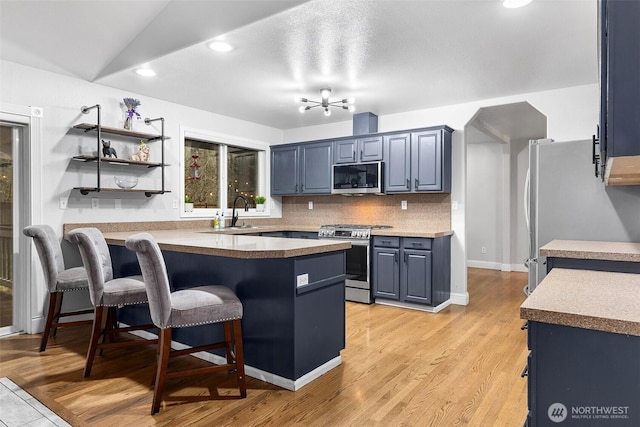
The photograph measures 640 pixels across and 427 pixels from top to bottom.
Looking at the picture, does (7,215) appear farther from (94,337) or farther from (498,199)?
(498,199)

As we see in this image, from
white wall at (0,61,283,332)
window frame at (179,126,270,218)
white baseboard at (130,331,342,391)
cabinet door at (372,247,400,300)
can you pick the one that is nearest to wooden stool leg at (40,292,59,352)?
white wall at (0,61,283,332)

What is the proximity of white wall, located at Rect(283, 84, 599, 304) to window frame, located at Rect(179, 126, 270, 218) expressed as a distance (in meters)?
0.83

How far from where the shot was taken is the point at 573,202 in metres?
3.03

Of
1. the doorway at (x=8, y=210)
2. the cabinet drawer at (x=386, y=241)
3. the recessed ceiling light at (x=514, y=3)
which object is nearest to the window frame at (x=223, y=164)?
the doorway at (x=8, y=210)

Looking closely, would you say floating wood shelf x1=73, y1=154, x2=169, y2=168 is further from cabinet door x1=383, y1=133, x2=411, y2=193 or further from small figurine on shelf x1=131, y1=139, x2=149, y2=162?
cabinet door x1=383, y1=133, x2=411, y2=193

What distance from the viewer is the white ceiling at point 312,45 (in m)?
2.55

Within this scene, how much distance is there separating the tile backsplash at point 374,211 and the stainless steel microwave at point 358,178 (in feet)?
1.43

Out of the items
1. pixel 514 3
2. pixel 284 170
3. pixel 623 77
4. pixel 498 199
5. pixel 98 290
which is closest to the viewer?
pixel 623 77

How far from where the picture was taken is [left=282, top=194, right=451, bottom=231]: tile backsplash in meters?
4.89

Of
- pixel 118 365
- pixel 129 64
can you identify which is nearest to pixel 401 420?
pixel 118 365

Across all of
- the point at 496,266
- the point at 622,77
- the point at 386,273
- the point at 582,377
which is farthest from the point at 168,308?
the point at 496,266

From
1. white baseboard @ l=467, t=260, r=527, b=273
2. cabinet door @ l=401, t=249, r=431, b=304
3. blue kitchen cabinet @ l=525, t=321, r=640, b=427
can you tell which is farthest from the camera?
white baseboard @ l=467, t=260, r=527, b=273

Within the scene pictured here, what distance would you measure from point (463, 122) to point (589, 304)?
3.79 meters

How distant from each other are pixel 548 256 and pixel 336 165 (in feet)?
11.0
